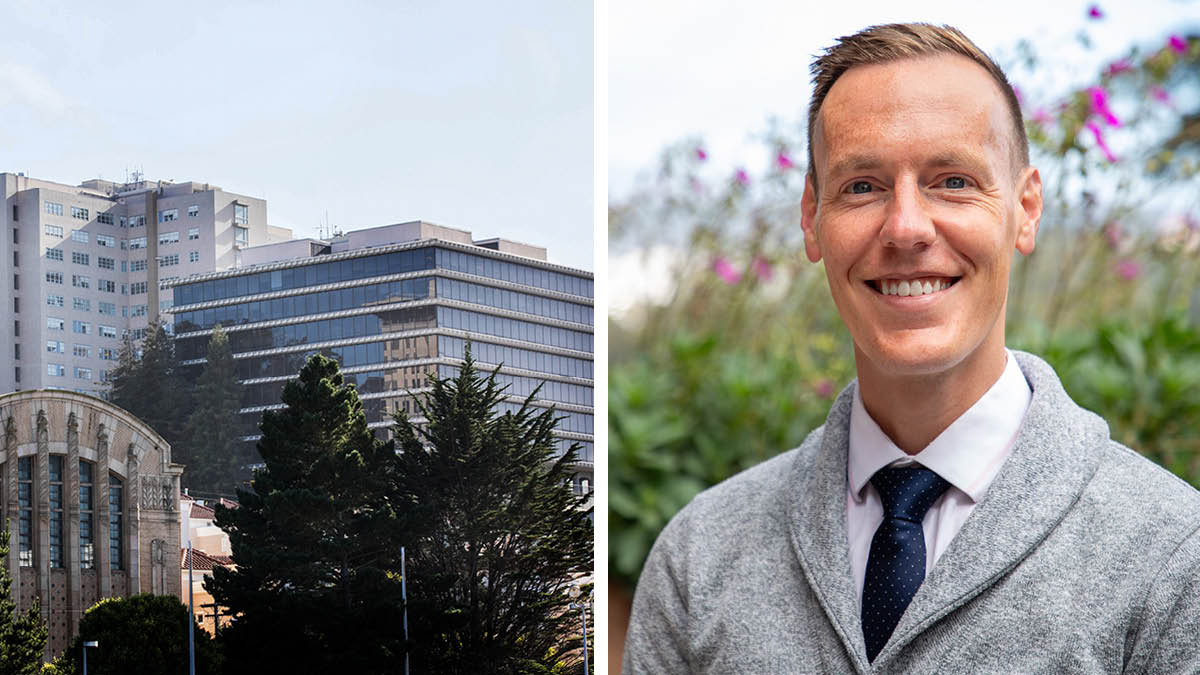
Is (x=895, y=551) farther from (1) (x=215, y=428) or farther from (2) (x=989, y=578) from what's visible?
(1) (x=215, y=428)

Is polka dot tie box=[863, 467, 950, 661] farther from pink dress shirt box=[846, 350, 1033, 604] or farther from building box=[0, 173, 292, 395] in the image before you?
building box=[0, 173, 292, 395]

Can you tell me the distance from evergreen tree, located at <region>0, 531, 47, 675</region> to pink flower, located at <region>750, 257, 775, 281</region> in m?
2.32

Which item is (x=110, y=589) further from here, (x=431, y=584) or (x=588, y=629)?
(x=588, y=629)

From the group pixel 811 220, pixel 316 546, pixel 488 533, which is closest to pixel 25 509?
pixel 316 546

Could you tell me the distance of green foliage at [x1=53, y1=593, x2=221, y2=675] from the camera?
340cm

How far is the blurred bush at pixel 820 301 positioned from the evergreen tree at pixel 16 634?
169 cm

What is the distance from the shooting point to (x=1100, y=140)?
3467mm

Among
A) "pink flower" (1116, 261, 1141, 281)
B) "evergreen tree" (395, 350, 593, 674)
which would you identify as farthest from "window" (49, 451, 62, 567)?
"pink flower" (1116, 261, 1141, 281)

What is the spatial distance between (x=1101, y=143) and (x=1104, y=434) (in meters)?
2.34

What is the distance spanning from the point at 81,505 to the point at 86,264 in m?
0.70

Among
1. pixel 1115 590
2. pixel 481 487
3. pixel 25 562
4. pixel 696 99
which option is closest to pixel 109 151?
pixel 25 562

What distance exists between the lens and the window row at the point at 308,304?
3668 millimetres

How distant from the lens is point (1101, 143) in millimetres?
3463

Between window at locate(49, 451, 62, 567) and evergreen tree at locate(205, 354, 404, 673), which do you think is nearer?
window at locate(49, 451, 62, 567)
